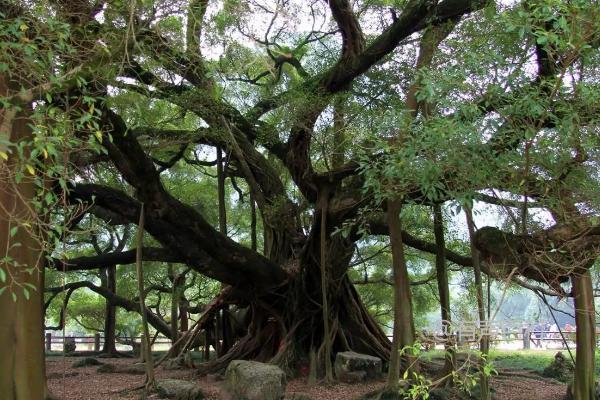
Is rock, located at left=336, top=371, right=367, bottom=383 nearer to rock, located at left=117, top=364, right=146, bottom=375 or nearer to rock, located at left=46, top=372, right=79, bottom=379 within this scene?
rock, located at left=117, top=364, right=146, bottom=375

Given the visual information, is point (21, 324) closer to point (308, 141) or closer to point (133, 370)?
point (308, 141)

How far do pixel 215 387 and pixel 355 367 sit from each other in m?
1.87

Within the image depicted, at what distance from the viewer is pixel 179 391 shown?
6.33 meters

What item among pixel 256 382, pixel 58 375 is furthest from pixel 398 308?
pixel 58 375

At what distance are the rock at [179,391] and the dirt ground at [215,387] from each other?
210mm

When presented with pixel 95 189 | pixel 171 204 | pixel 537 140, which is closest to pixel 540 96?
pixel 537 140

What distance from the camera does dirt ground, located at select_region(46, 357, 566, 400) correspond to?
6820 mm

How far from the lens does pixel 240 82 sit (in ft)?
27.2

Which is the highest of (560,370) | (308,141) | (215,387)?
(308,141)

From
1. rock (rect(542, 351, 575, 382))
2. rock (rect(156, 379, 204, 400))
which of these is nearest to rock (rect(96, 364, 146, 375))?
rock (rect(156, 379, 204, 400))

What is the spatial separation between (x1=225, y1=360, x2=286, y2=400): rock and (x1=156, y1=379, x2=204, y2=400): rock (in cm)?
37

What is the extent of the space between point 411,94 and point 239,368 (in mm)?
3567

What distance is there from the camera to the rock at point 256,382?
19.6 ft

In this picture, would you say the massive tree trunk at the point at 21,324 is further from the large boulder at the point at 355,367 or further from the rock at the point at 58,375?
the rock at the point at 58,375
